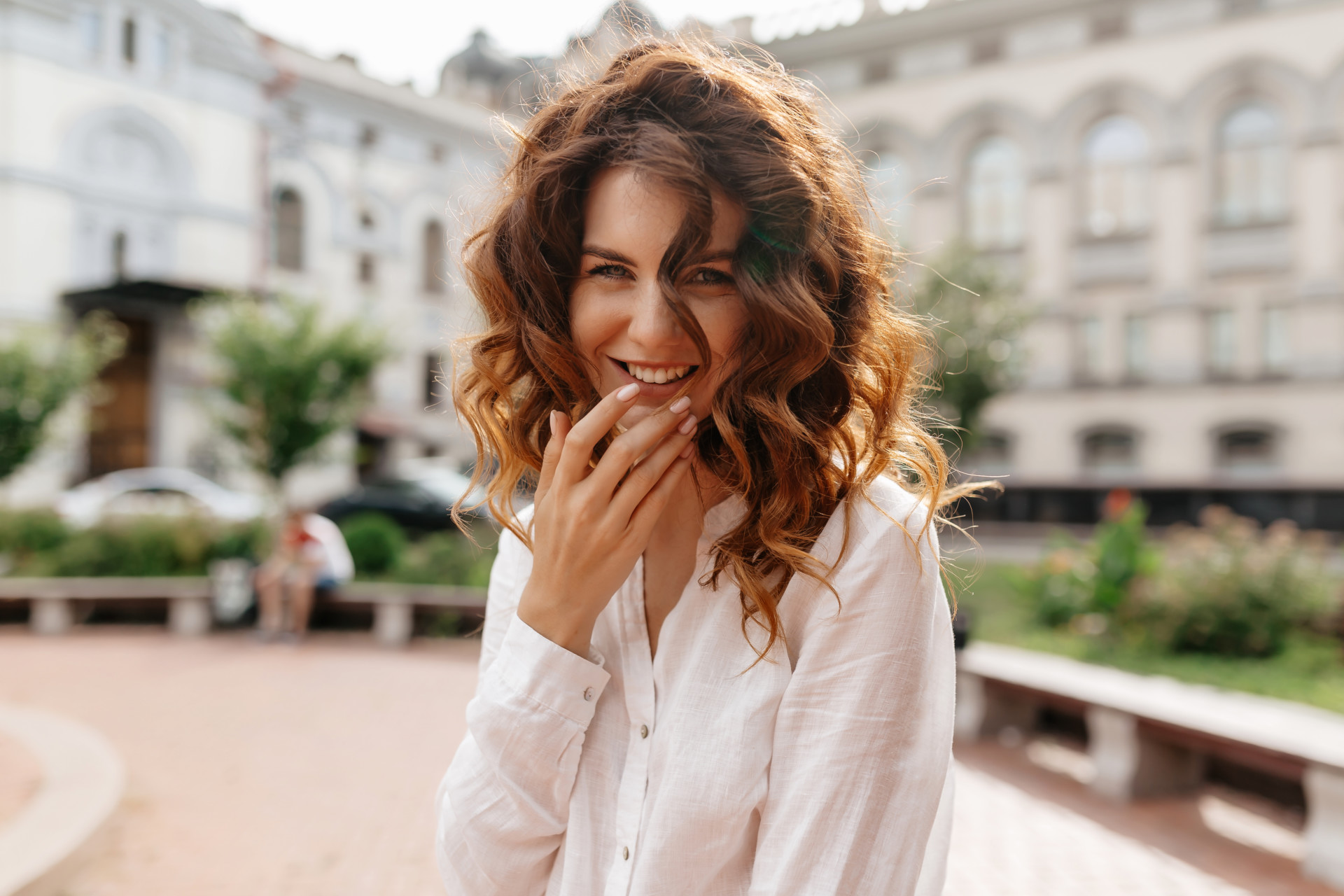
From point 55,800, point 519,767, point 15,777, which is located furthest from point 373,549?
point 519,767

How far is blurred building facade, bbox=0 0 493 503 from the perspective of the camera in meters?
21.0

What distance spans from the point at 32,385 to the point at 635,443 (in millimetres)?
17993

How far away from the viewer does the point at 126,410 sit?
79.0ft

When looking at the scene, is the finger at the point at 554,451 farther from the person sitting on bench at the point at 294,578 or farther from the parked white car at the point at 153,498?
the parked white car at the point at 153,498

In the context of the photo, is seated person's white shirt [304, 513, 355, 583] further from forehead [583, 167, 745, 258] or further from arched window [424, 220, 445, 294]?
arched window [424, 220, 445, 294]

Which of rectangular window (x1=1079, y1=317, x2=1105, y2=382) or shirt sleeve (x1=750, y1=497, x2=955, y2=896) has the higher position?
rectangular window (x1=1079, y1=317, x2=1105, y2=382)

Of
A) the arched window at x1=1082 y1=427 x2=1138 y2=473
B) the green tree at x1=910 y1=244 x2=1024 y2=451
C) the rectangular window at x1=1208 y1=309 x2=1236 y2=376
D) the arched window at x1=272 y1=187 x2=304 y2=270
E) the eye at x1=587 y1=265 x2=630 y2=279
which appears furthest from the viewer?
the arched window at x1=272 y1=187 x2=304 y2=270

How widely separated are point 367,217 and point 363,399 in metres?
12.7

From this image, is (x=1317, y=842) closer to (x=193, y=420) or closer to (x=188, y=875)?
(x=188, y=875)

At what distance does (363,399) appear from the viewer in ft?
54.3

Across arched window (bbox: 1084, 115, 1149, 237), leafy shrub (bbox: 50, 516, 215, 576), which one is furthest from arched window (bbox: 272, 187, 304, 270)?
arched window (bbox: 1084, 115, 1149, 237)

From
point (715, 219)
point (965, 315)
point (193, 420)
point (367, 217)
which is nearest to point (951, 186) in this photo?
point (965, 315)

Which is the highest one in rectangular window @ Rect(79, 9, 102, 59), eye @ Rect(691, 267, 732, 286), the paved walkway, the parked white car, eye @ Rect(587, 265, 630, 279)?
rectangular window @ Rect(79, 9, 102, 59)

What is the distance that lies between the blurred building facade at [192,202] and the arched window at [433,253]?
7 centimetres
